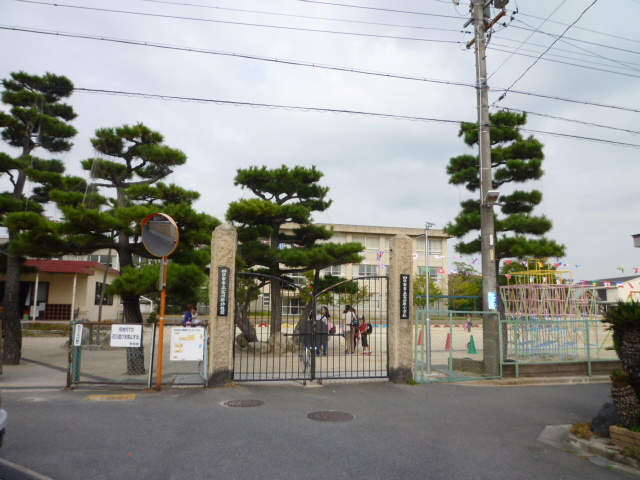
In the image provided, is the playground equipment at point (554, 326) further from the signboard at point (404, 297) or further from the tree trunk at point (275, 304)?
the tree trunk at point (275, 304)

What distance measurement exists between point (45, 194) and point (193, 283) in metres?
7.41

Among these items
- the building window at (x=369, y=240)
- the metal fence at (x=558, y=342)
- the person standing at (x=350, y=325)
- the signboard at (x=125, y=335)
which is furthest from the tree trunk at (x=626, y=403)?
the building window at (x=369, y=240)

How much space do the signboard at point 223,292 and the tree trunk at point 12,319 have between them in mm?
7900

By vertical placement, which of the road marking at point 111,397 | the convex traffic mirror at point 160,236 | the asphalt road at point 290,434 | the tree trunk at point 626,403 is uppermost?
the convex traffic mirror at point 160,236

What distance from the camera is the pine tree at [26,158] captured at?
13.3 m

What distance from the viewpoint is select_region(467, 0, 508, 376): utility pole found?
11.4m

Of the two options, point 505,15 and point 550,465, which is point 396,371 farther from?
point 505,15

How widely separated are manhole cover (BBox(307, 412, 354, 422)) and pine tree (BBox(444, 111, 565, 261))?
825 centimetres

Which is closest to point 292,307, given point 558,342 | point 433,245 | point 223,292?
point 223,292

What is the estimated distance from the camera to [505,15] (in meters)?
11.8

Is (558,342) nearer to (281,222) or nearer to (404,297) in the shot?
(404,297)

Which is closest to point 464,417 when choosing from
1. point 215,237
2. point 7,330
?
→ point 215,237

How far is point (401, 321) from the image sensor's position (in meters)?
10.3

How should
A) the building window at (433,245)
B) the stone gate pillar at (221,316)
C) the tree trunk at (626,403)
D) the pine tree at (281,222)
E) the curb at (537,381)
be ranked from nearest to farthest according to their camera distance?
1. the tree trunk at (626,403)
2. the stone gate pillar at (221,316)
3. the curb at (537,381)
4. the pine tree at (281,222)
5. the building window at (433,245)
